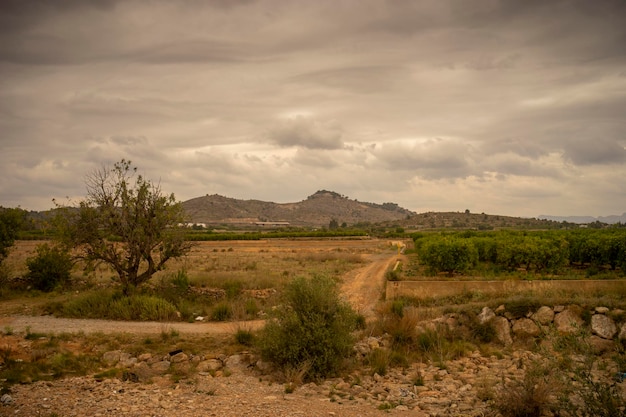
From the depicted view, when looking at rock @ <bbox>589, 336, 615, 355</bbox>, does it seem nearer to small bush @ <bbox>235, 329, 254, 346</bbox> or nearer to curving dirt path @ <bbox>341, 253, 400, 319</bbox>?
curving dirt path @ <bbox>341, 253, 400, 319</bbox>

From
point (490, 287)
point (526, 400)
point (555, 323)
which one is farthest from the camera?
point (490, 287)

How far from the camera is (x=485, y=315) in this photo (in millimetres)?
14133

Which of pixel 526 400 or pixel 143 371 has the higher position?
pixel 526 400

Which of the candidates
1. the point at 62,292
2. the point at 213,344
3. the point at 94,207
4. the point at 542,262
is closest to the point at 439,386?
the point at 213,344

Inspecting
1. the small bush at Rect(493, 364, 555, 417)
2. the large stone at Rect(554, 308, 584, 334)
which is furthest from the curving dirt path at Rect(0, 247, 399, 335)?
the small bush at Rect(493, 364, 555, 417)

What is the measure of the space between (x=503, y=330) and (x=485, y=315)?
0.67 meters

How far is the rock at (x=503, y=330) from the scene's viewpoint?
13.5 m

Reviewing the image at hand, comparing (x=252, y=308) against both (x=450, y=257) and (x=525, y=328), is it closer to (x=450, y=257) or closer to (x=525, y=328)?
(x=525, y=328)

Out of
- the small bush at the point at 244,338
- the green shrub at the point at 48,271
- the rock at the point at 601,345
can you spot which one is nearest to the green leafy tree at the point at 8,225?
the green shrub at the point at 48,271

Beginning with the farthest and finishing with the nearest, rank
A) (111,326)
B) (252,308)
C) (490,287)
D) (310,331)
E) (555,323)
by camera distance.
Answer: (490,287) < (252,308) < (111,326) < (555,323) < (310,331)

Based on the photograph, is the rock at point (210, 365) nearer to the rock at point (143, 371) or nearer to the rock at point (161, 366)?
the rock at point (161, 366)

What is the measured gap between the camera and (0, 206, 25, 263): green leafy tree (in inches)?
941

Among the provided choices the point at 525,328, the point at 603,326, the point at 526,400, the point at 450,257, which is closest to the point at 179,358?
the point at 526,400

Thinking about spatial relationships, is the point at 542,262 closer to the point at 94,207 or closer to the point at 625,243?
the point at 625,243
